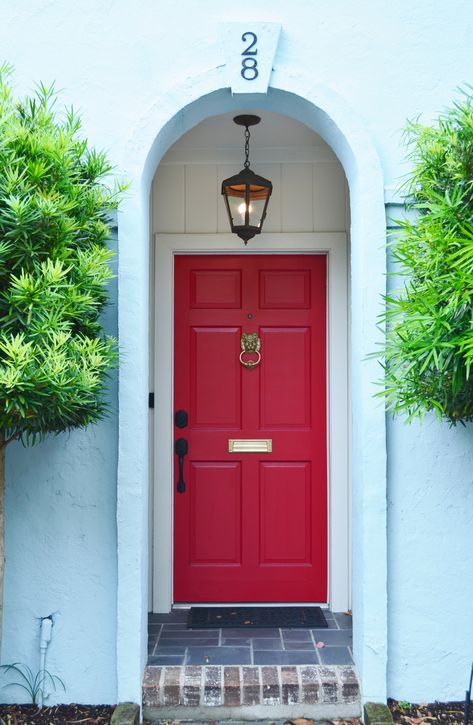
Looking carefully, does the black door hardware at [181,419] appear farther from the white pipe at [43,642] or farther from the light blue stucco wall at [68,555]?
the white pipe at [43,642]

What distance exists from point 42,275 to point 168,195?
192 centimetres

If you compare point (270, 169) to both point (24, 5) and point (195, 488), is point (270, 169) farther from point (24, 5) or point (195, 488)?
point (195, 488)

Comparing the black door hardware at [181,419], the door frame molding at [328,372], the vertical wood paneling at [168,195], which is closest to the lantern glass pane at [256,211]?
the door frame molding at [328,372]

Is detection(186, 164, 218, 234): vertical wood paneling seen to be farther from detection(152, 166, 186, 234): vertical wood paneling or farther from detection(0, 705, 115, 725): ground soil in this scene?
detection(0, 705, 115, 725): ground soil

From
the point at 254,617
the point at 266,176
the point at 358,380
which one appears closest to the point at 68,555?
the point at 254,617

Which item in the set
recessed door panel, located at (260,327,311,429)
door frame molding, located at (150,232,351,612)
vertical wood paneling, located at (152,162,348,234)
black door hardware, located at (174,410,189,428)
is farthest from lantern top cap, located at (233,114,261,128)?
black door hardware, located at (174,410,189,428)

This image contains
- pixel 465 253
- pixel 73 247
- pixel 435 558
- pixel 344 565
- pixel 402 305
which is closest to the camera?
pixel 465 253

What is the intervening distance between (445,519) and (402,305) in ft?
4.02

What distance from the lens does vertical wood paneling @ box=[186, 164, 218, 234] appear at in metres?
3.99

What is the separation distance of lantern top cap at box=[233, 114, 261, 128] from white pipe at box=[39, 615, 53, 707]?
9.03ft

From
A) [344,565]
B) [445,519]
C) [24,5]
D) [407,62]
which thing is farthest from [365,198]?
[344,565]

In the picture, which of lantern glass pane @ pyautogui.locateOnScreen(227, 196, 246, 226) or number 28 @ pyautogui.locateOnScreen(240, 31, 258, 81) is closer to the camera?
number 28 @ pyautogui.locateOnScreen(240, 31, 258, 81)

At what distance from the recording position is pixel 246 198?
356cm

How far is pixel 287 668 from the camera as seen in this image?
3.03m
